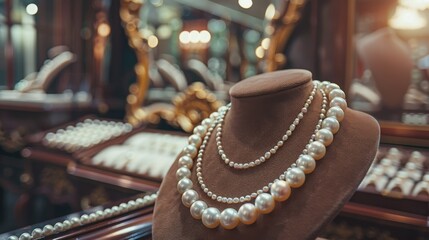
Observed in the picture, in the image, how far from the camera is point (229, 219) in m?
0.50

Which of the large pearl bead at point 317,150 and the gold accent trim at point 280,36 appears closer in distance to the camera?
the large pearl bead at point 317,150

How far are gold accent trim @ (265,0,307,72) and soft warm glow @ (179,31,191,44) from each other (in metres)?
0.38

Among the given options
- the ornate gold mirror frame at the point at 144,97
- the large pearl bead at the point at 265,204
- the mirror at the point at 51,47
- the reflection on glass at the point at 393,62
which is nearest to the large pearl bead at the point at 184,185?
the large pearl bead at the point at 265,204

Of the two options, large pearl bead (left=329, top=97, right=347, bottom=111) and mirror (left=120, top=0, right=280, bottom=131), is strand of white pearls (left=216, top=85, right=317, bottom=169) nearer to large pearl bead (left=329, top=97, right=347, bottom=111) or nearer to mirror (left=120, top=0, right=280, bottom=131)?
large pearl bead (left=329, top=97, right=347, bottom=111)

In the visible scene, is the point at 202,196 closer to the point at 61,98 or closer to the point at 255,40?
the point at 255,40

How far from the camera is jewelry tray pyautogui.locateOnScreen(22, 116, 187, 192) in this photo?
1.19 m

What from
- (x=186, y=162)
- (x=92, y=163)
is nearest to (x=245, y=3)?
(x=92, y=163)

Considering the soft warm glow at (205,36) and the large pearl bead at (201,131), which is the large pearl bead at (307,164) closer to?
the large pearl bead at (201,131)

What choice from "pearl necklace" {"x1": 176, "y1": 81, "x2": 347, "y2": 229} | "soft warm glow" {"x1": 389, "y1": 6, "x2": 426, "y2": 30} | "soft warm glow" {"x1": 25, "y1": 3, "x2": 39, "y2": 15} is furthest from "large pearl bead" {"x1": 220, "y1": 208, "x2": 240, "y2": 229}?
"soft warm glow" {"x1": 25, "y1": 3, "x2": 39, "y2": 15}

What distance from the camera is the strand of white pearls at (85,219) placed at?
629 mm

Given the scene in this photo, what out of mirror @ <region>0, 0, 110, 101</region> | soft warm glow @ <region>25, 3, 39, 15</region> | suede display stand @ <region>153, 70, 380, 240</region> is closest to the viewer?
suede display stand @ <region>153, 70, 380, 240</region>

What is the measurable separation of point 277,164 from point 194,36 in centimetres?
109

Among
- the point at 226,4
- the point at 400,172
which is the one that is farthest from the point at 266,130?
the point at 226,4

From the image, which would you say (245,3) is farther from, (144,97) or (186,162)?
(186,162)
